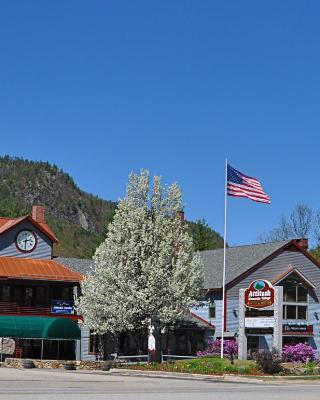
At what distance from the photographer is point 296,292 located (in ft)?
196

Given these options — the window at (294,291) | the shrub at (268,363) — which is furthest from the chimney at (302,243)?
the shrub at (268,363)

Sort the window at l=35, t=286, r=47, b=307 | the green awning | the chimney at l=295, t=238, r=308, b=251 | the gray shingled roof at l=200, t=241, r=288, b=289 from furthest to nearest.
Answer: the chimney at l=295, t=238, r=308, b=251, the gray shingled roof at l=200, t=241, r=288, b=289, the window at l=35, t=286, r=47, b=307, the green awning

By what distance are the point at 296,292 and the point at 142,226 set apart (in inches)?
709

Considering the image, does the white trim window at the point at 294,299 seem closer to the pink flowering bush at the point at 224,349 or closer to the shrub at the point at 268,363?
the pink flowering bush at the point at 224,349

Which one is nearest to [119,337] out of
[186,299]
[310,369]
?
[186,299]

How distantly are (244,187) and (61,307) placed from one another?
1852 cm

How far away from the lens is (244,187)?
45375 mm

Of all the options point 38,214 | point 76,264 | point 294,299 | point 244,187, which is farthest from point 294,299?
point 38,214

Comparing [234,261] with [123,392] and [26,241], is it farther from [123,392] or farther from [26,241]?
[123,392]

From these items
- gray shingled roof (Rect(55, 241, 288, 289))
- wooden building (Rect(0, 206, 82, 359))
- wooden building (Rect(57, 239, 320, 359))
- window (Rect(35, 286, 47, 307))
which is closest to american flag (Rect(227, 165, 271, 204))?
wooden building (Rect(57, 239, 320, 359))

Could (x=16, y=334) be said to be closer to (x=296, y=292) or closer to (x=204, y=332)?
(x=204, y=332)

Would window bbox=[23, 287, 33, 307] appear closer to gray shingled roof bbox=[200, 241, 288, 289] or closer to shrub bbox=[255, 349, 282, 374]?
gray shingled roof bbox=[200, 241, 288, 289]

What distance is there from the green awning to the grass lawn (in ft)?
38.3

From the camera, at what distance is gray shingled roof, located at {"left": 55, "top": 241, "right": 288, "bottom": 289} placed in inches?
2314
